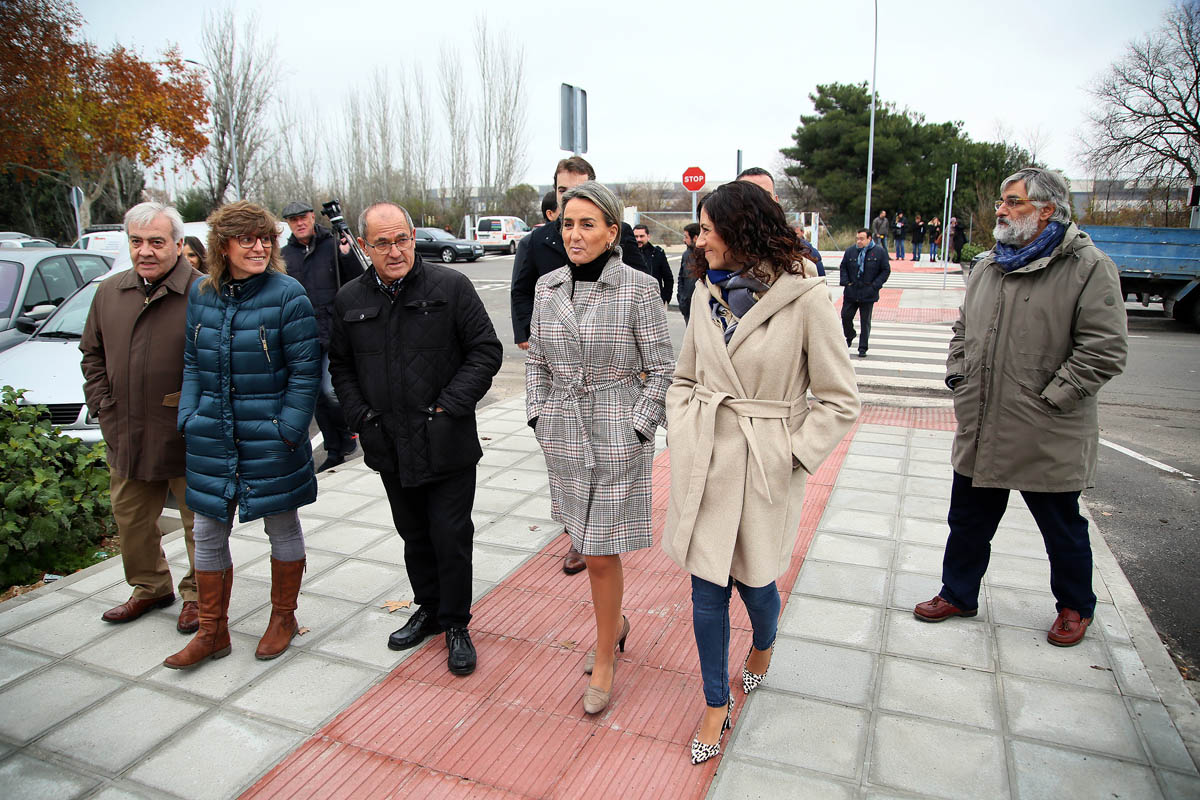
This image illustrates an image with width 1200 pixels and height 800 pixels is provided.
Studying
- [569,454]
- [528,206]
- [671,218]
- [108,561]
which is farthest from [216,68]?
[569,454]

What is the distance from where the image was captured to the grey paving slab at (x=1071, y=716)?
2.78 meters

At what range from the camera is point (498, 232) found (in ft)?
125

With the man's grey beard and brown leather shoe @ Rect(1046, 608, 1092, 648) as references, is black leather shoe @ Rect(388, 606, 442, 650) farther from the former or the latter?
the man's grey beard

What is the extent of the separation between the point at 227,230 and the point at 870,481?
4584 millimetres

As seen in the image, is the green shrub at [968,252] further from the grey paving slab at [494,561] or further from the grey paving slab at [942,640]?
the grey paving slab at [494,561]

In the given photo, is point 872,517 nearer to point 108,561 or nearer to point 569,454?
point 569,454

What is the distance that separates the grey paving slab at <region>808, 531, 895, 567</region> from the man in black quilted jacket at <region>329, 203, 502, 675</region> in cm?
216

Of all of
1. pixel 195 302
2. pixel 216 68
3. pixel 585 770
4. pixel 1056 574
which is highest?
pixel 216 68

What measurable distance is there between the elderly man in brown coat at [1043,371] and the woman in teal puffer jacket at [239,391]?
2978 millimetres

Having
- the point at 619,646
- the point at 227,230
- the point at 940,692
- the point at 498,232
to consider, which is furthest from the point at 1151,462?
the point at 498,232

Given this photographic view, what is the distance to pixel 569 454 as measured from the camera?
299 cm

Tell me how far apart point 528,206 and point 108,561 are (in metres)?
45.9

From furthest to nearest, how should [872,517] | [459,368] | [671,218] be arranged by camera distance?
[671,218] → [872,517] → [459,368]

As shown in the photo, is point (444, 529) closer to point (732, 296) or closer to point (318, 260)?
point (732, 296)
